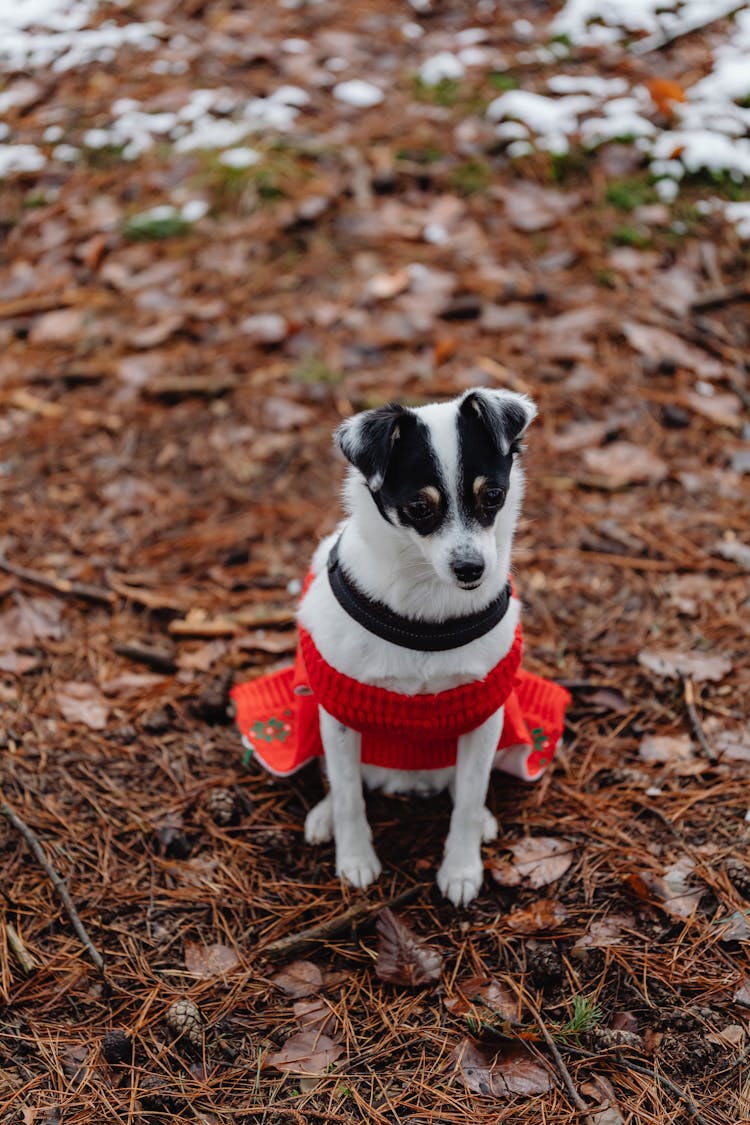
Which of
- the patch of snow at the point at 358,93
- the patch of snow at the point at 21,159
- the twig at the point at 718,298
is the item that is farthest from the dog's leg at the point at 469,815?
the patch of snow at the point at 21,159

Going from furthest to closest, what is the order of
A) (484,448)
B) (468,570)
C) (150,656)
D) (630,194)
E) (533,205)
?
(533,205), (630,194), (150,656), (484,448), (468,570)

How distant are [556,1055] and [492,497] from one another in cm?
143

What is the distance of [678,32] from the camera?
Result: 23.0 feet

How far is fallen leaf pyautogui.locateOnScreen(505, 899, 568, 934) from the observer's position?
2703mm

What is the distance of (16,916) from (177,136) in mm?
5672

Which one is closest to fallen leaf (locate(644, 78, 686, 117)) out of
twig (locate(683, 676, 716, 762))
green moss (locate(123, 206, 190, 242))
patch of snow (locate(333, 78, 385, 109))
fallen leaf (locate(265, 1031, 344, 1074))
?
patch of snow (locate(333, 78, 385, 109))

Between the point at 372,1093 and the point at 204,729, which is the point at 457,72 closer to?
the point at 204,729

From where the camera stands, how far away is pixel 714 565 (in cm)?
393

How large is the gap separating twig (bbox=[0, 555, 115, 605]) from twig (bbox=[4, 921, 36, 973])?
157 centimetres

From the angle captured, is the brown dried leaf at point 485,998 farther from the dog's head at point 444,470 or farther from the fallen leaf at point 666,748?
→ the dog's head at point 444,470

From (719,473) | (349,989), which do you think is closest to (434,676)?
(349,989)

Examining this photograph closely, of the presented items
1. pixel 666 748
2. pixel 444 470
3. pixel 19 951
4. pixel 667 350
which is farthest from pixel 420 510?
pixel 667 350

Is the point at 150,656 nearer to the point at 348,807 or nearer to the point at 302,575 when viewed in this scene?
the point at 302,575

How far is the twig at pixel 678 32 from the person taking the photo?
22.9 ft
